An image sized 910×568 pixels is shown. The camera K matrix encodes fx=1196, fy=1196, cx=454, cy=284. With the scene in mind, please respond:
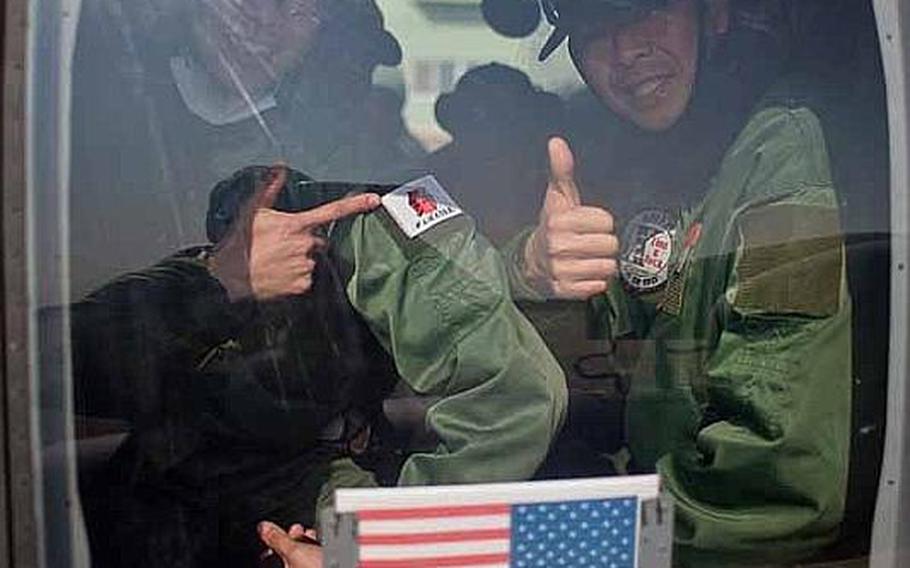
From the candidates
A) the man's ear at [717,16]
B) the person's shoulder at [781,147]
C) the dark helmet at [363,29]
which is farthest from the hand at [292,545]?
the man's ear at [717,16]

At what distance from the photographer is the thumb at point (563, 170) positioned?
185cm

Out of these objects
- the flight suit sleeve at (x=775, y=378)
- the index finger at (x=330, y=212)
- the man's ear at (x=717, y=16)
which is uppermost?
the man's ear at (x=717, y=16)

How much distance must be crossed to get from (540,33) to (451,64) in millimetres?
146

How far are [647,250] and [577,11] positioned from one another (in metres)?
0.38

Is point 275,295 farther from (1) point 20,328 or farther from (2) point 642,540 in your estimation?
(2) point 642,540

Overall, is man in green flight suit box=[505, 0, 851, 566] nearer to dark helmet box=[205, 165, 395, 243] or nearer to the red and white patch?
the red and white patch

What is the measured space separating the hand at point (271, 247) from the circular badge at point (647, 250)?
1.35 ft

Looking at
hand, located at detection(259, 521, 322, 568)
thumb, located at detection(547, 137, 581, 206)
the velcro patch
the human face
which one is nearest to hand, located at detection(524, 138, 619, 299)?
thumb, located at detection(547, 137, 581, 206)

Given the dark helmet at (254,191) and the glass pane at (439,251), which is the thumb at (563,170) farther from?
the dark helmet at (254,191)

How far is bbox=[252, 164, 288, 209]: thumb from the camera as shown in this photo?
179 centimetres

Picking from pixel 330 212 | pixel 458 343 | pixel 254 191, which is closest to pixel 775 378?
pixel 458 343

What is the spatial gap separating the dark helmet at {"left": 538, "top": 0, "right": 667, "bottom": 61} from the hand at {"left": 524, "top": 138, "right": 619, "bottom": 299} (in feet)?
0.50

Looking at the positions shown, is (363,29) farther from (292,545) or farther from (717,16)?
(292,545)

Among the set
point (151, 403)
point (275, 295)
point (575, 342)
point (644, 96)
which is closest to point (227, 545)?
point (151, 403)
